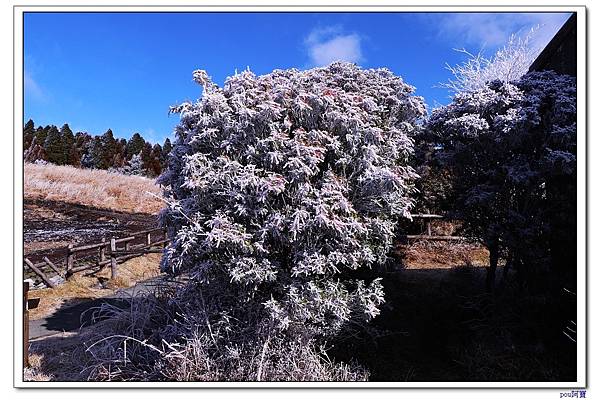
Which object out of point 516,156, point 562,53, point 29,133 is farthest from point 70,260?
point 562,53

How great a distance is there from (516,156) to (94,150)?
4.65m

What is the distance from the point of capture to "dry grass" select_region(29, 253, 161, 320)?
580 cm

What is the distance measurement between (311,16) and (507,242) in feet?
8.57

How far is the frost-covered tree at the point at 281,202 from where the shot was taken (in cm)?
306

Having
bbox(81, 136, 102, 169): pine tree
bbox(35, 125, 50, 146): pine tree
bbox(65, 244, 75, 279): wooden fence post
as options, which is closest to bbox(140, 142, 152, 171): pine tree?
bbox(81, 136, 102, 169): pine tree

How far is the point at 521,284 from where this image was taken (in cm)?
389

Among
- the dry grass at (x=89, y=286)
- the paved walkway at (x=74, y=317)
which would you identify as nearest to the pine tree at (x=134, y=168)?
the paved walkway at (x=74, y=317)

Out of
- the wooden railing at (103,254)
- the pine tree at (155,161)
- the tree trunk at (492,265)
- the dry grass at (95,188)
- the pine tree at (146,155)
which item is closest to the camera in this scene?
the tree trunk at (492,265)

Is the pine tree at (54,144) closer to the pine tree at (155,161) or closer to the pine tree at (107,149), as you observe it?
the pine tree at (107,149)

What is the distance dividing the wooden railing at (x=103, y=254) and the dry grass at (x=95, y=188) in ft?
1.69

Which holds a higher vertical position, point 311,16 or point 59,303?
point 311,16
